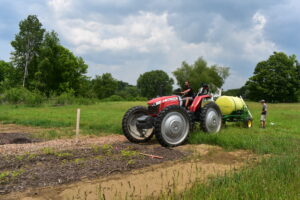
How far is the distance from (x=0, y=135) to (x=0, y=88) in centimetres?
4022

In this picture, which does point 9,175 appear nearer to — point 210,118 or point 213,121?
point 210,118

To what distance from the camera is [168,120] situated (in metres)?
7.76

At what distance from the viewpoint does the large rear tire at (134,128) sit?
336 inches

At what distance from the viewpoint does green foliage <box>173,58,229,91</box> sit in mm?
61094

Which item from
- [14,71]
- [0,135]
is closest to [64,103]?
[14,71]

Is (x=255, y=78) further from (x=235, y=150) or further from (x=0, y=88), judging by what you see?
(x=235, y=150)

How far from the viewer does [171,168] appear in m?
5.48

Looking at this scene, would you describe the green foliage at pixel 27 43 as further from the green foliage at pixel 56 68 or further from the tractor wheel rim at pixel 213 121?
the tractor wheel rim at pixel 213 121

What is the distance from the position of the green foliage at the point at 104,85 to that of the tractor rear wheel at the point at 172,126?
82005 millimetres

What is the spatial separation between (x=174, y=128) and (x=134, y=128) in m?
1.60

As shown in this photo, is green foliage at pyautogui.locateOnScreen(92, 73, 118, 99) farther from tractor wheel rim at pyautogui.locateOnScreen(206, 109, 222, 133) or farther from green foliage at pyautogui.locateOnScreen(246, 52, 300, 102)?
tractor wheel rim at pyautogui.locateOnScreen(206, 109, 222, 133)

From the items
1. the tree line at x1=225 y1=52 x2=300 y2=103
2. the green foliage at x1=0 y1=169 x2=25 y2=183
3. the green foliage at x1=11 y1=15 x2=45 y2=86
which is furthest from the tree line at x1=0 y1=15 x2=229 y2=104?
the green foliage at x1=0 y1=169 x2=25 y2=183

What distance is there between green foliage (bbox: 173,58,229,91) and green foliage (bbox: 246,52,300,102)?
30.3 ft

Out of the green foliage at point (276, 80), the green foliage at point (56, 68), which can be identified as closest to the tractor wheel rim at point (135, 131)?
the green foliage at point (56, 68)
